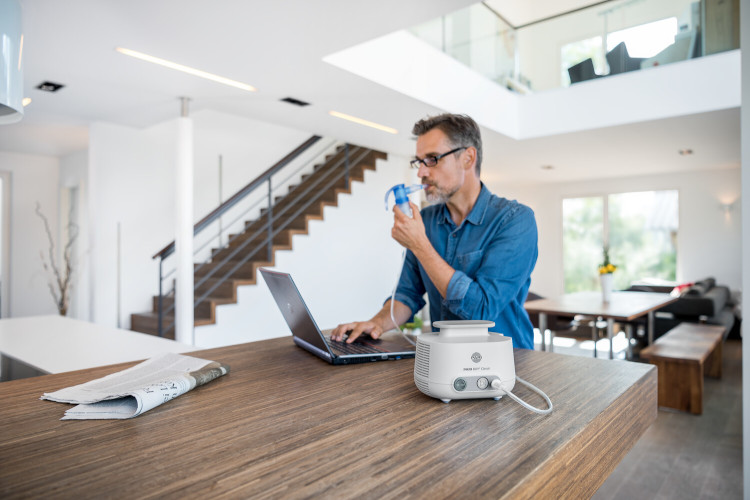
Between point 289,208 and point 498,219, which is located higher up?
point 289,208

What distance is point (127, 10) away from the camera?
2.80 metres

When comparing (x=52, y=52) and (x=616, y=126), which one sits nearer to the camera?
(x=52, y=52)

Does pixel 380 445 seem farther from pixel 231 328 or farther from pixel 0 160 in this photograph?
pixel 0 160

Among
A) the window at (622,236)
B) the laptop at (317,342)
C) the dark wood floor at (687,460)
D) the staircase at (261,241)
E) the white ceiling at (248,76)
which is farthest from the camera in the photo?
A: the window at (622,236)

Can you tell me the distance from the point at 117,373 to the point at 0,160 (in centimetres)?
776

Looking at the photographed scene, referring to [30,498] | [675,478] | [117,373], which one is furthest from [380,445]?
[675,478]

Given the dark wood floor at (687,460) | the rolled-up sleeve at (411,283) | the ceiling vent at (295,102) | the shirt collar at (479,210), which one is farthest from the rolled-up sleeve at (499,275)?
the ceiling vent at (295,102)

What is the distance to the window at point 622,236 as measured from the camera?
28.9ft

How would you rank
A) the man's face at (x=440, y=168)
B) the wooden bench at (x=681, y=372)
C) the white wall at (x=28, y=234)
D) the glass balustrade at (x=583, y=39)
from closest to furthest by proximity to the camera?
the man's face at (x=440, y=168), the wooden bench at (x=681, y=372), the glass balustrade at (x=583, y=39), the white wall at (x=28, y=234)

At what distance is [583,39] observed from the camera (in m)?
5.79

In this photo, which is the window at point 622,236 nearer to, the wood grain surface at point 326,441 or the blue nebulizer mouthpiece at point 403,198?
the blue nebulizer mouthpiece at point 403,198

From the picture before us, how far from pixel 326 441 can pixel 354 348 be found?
1.83ft

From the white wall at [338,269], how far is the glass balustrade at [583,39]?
223 cm

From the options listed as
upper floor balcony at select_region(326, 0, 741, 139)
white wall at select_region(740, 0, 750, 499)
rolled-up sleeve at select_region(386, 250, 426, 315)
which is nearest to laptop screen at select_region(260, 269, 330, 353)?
rolled-up sleeve at select_region(386, 250, 426, 315)
